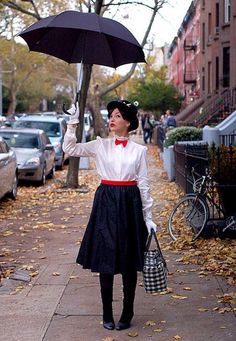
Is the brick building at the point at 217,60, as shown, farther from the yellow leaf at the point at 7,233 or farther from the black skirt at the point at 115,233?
the black skirt at the point at 115,233

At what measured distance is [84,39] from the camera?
645 centimetres

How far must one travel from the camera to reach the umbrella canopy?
6.08m

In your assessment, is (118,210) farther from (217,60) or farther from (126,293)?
(217,60)

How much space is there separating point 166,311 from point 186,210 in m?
4.12

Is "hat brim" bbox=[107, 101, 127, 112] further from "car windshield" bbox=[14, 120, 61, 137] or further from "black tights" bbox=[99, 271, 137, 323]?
"car windshield" bbox=[14, 120, 61, 137]

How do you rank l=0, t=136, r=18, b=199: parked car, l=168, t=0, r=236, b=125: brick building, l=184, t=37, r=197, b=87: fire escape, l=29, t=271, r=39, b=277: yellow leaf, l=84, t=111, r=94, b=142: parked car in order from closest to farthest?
l=29, t=271, r=39, b=277: yellow leaf < l=0, t=136, r=18, b=199: parked car < l=168, t=0, r=236, b=125: brick building < l=84, t=111, r=94, b=142: parked car < l=184, t=37, r=197, b=87: fire escape

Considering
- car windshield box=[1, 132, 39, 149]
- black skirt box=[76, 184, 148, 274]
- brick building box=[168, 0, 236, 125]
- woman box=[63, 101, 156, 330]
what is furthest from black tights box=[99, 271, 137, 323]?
brick building box=[168, 0, 236, 125]

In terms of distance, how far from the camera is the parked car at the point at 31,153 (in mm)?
17812

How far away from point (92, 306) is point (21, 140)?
43.4ft

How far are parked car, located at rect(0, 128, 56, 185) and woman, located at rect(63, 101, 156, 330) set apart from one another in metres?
12.2

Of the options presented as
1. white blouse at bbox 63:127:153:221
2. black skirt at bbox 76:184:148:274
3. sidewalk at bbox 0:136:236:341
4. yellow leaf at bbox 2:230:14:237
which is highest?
white blouse at bbox 63:127:153:221

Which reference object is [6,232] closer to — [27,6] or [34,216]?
[34,216]

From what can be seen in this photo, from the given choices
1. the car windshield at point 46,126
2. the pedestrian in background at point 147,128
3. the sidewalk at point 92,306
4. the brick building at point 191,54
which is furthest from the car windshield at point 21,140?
the brick building at point 191,54

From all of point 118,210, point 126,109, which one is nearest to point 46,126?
point 126,109
